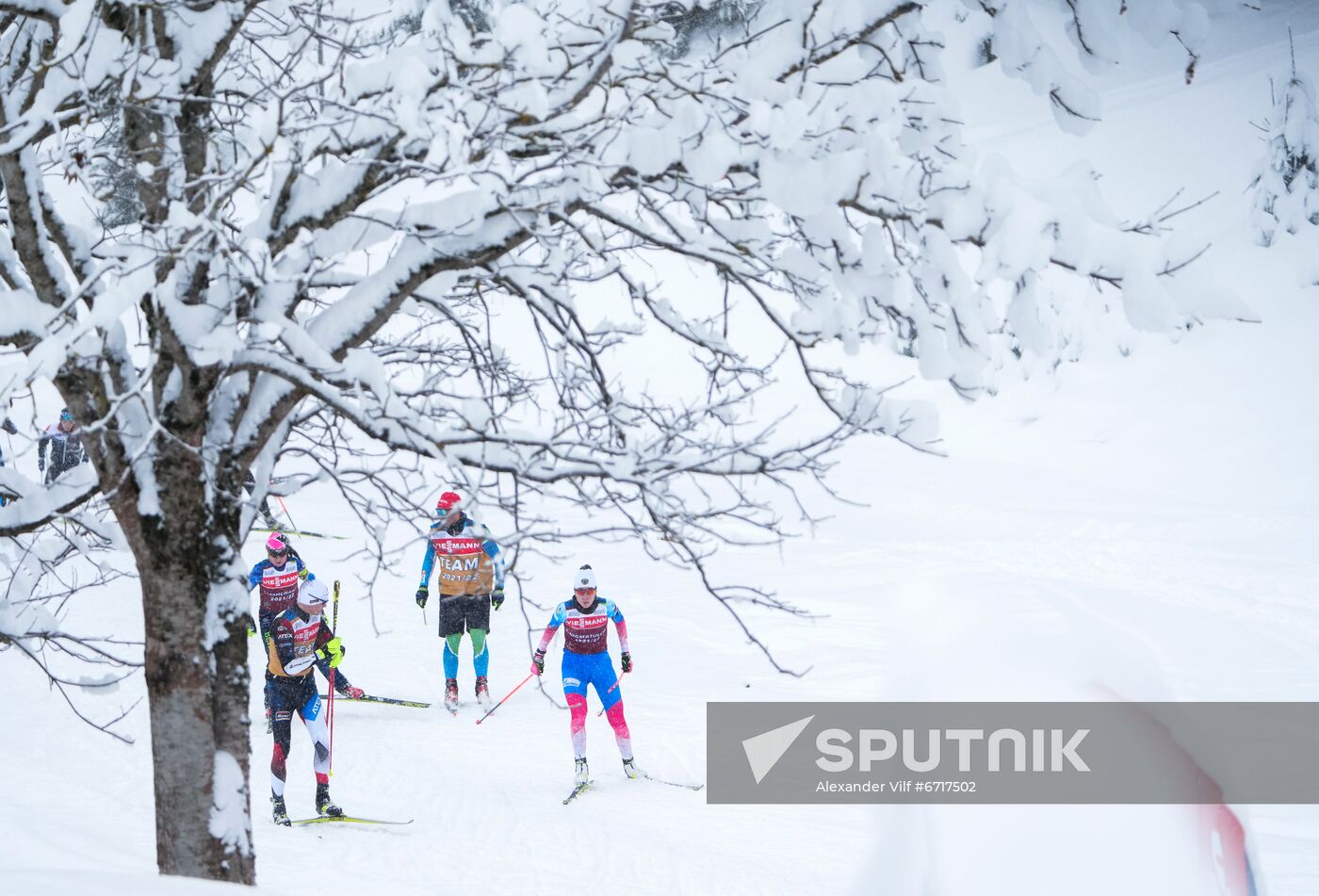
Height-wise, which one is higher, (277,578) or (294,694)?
(277,578)

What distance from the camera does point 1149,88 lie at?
1544 inches

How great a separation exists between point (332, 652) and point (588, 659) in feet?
6.55

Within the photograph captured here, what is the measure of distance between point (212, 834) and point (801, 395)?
2638cm

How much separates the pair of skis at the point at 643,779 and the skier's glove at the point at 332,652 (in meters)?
2.05

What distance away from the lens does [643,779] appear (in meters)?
8.33

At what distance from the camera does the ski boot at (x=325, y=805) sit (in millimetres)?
7617

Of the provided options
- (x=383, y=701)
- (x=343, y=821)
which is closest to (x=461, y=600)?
(x=383, y=701)

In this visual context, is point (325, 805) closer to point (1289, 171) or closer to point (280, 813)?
point (280, 813)

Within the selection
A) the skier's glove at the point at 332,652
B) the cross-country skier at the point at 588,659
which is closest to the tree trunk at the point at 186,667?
the skier's glove at the point at 332,652

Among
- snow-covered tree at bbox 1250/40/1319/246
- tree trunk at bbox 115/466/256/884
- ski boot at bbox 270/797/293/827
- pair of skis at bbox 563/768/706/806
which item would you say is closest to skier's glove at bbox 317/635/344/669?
ski boot at bbox 270/797/293/827

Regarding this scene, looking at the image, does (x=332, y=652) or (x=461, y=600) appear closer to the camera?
(x=332, y=652)

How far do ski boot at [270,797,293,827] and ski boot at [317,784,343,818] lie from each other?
0.23 metres

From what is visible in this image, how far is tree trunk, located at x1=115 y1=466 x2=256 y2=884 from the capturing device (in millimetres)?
4133

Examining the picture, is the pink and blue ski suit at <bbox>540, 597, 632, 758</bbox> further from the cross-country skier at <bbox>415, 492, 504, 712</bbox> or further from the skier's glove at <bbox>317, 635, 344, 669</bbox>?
the cross-country skier at <bbox>415, 492, 504, 712</bbox>
